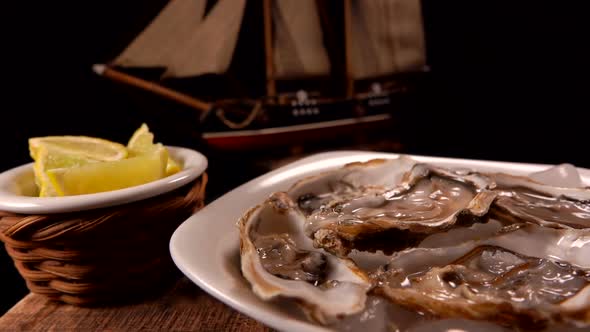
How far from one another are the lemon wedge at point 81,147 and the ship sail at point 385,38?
199 centimetres

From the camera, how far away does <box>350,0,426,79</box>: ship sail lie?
8.44 ft

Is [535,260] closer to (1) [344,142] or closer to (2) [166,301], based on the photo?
(2) [166,301]

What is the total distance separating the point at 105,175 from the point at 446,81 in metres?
1.87

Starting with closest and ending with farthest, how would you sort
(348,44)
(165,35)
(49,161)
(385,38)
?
(49,161) → (165,35) → (348,44) → (385,38)

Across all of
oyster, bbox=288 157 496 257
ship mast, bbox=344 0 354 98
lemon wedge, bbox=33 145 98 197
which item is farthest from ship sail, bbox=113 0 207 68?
oyster, bbox=288 157 496 257

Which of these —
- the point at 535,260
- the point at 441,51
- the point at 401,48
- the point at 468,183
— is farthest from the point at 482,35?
the point at 535,260

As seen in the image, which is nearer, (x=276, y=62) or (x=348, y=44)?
(x=276, y=62)

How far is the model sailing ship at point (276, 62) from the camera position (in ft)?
5.99

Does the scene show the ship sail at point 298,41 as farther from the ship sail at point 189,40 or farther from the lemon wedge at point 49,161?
the lemon wedge at point 49,161

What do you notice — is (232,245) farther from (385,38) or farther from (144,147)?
(385,38)

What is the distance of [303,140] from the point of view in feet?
7.06

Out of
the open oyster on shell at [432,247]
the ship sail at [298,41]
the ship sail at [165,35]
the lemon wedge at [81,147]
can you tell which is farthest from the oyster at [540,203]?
the ship sail at [298,41]

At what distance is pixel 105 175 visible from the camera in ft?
2.05

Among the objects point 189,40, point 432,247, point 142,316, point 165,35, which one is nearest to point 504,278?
point 432,247
